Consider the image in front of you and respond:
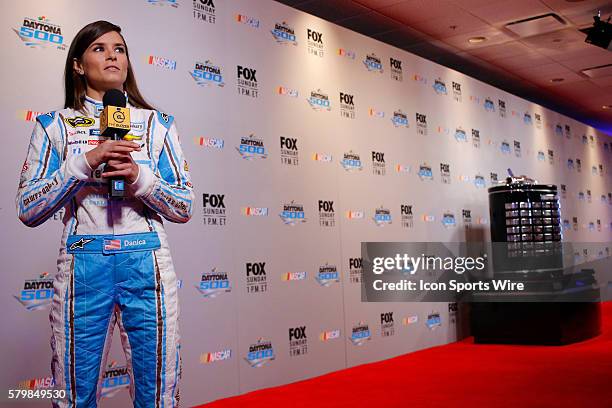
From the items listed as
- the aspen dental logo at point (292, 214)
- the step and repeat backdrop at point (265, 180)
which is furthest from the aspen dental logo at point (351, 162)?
the aspen dental logo at point (292, 214)

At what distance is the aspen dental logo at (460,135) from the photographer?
6.44 m

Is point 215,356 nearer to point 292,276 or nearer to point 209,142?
point 292,276

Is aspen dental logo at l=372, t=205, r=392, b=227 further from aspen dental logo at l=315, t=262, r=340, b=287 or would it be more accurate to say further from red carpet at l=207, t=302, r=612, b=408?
red carpet at l=207, t=302, r=612, b=408

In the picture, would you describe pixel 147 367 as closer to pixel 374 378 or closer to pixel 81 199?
pixel 81 199

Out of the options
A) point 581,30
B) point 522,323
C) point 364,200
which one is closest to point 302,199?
point 364,200

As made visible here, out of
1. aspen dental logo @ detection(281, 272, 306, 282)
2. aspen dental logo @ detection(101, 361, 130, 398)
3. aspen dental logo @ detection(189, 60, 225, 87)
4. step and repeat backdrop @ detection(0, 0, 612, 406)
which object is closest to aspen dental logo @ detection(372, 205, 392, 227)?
step and repeat backdrop @ detection(0, 0, 612, 406)

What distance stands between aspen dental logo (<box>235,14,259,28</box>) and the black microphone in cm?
242

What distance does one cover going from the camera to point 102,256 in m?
1.81

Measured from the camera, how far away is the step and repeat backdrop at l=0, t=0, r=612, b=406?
9.85 feet

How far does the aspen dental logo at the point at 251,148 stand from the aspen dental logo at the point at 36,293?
144 centimetres

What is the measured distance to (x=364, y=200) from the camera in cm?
506

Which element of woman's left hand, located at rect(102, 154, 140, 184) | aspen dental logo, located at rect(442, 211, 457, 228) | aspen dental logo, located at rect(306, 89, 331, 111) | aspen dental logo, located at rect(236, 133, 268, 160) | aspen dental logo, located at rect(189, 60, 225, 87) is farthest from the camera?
aspen dental logo, located at rect(442, 211, 457, 228)

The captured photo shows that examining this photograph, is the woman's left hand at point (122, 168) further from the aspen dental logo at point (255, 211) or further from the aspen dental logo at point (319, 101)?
the aspen dental logo at point (319, 101)

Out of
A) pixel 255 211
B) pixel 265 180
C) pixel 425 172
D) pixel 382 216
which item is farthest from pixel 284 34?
pixel 425 172
